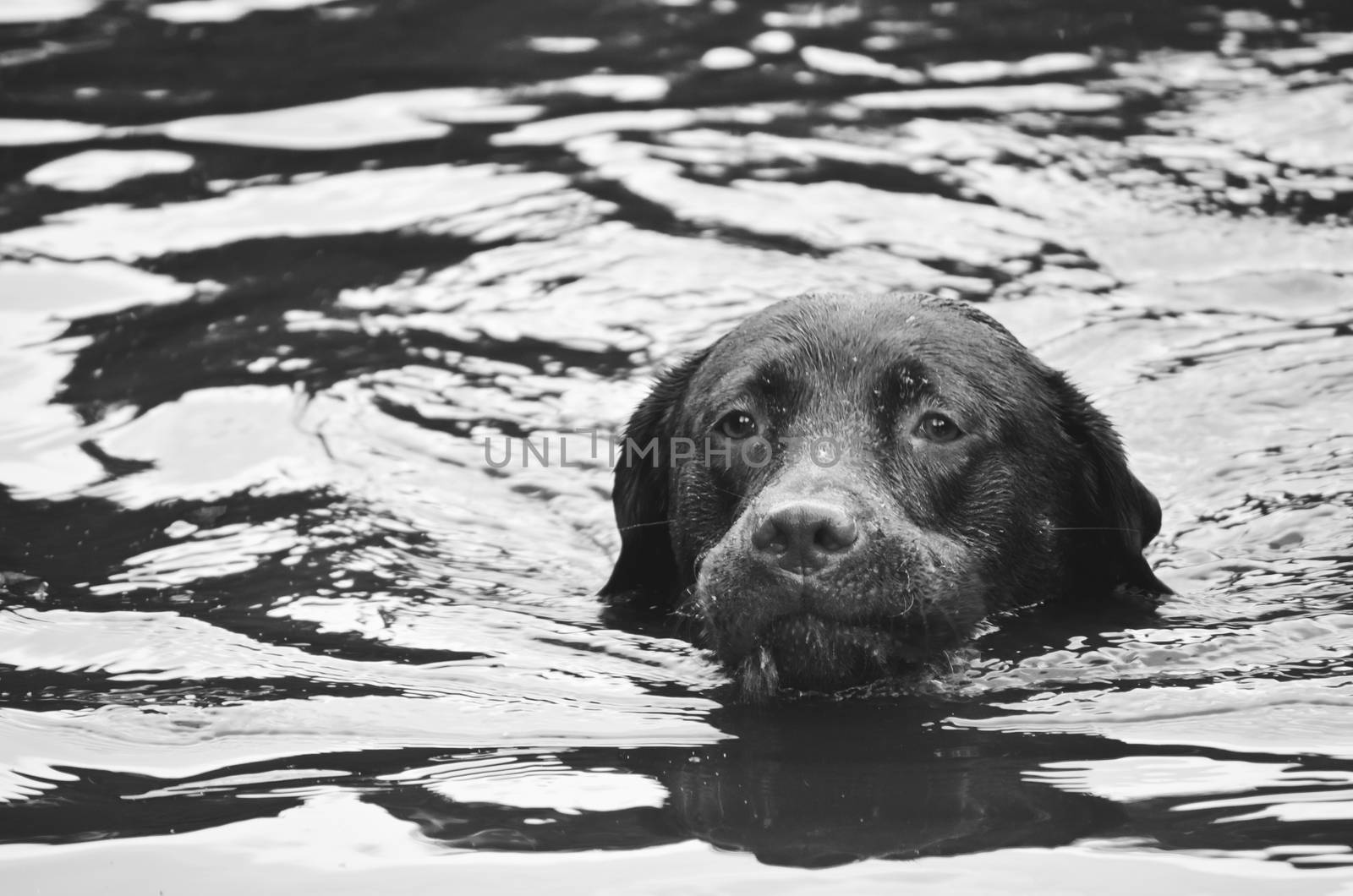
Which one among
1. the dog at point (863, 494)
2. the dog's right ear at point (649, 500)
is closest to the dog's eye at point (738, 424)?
the dog at point (863, 494)

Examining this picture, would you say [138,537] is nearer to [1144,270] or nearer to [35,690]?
[35,690]

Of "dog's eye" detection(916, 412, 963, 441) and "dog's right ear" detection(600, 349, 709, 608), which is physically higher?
"dog's eye" detection(916, 412, 963, 441)

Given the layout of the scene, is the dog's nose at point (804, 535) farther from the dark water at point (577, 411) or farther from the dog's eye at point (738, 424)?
the dog's eye at point (738, 424)

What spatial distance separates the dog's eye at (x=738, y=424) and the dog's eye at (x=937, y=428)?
1.73ft

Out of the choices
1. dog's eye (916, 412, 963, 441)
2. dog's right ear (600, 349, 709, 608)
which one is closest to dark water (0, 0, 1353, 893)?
dog's right ear (600, 349, 709, 608)

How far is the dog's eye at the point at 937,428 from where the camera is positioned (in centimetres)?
562

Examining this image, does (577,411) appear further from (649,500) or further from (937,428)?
(937,428)

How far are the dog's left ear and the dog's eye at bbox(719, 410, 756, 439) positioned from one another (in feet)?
3.70

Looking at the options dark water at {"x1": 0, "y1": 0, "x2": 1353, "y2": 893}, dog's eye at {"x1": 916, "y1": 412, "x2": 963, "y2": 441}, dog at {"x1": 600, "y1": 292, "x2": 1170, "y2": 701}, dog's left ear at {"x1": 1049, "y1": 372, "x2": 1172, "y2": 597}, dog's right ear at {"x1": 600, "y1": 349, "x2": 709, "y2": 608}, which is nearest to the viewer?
dark water at {"x1": 0, "y1": 0, "x2": 1353, "y2": 893}

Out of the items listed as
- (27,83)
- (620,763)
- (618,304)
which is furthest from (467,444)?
(27,83)

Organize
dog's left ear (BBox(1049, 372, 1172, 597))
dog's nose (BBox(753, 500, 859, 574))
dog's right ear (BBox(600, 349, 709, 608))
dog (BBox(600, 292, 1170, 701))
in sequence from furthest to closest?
dog's right ear (BBox(600, 349, 709, 608)), dog's left ear (BBox(1049, 372, 1172, 597)), dog (BBox(600, 292, 1170, 701)), dog's nose (BBox(753, 500, 859, 574))

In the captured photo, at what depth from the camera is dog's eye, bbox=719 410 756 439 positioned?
5746mm

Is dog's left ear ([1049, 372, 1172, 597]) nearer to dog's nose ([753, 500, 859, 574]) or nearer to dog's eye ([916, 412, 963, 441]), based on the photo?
dog's eye ([916, 412, 963, 441])

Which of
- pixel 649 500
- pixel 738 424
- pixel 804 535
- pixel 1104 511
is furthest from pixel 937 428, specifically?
pixel 649 500
